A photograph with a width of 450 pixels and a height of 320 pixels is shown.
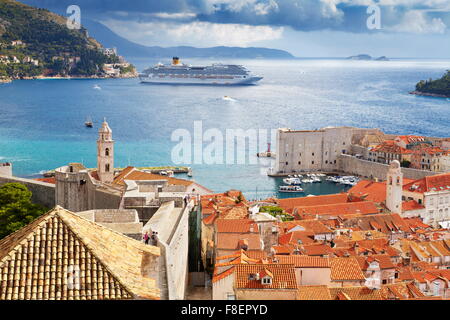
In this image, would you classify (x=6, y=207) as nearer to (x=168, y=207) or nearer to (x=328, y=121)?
(x=168, y=207)

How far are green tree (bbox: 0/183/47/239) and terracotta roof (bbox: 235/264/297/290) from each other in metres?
5.53

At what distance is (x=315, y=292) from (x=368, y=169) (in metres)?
18.4

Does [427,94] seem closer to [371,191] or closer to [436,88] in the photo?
[436,88]

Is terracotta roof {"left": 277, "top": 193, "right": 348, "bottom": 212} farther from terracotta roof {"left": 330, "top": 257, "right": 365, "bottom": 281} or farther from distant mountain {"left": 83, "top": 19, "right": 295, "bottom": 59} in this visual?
distant mountain {"left": 83, "top": 19, "right": 295, "bottom": 59}

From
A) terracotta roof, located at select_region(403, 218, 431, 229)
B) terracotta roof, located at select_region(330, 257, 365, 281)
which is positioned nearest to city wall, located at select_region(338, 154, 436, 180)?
terracotta roof, located at select_region(403, 218, 431, 229)

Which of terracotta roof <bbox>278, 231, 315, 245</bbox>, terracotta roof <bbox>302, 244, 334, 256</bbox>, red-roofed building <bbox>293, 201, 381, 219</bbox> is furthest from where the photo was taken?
red-roofed building <bbox>293, 201, 381, 219</bbox>

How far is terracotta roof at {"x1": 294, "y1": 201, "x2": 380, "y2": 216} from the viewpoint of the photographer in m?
14.6

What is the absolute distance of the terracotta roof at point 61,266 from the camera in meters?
3.20

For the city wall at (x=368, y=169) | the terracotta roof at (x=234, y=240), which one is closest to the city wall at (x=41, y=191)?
the terracotta roof at (x=234, y=240)

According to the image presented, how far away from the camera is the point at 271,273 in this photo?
6.13m

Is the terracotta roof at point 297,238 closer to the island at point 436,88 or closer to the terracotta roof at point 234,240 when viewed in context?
the terracotta roof at point 234,240

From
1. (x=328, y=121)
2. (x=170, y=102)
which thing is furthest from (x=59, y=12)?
(x=328, y=121)

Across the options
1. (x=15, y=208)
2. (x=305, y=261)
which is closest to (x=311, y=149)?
(x=15, y=208)

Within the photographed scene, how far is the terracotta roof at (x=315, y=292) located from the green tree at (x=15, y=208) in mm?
5627
